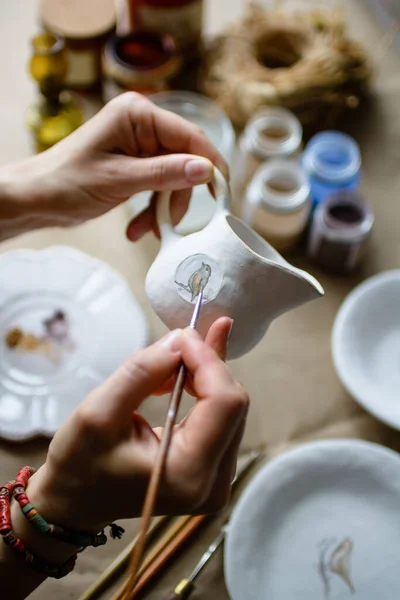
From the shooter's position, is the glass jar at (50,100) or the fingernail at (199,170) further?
the glass jar at (50,100)

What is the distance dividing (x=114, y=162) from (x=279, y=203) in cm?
26

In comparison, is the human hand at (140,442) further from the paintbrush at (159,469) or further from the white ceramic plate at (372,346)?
the white ceramic plate at (372,346)

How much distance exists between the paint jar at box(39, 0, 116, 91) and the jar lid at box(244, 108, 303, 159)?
0.88 feet

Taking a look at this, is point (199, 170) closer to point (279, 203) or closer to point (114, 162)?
point (114, 162)

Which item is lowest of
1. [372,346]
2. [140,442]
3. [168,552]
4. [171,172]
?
[168,552]

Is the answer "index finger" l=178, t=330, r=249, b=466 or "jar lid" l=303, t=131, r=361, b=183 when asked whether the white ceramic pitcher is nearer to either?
"index finger" l=178, t=330, r=249, b=466

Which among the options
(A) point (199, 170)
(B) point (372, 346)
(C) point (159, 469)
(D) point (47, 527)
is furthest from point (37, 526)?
(B) point (372, 346)

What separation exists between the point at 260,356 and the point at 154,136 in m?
0.31

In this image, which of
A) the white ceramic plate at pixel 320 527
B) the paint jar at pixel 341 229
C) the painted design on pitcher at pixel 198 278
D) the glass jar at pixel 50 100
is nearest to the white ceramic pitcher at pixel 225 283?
the painted design on pitcher at pixel 198 278

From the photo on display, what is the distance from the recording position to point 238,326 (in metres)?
0.54

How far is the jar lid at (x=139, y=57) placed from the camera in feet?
3.08

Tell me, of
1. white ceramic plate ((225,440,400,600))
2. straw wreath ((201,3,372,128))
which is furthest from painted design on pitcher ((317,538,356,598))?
straw wreath ((201,3,372,128))

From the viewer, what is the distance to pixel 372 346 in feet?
2.65

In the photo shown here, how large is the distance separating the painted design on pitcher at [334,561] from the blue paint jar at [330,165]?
0.46m
